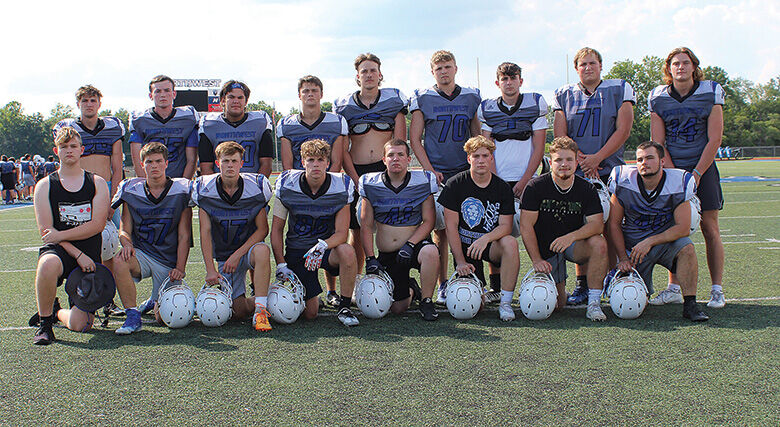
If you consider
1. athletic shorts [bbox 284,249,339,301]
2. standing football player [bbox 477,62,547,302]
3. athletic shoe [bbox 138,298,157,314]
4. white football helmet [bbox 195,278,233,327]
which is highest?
standing football player [bbox 477,62,547,302]

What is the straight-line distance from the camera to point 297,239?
179 inches

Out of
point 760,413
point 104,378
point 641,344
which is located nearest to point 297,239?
point 104,378

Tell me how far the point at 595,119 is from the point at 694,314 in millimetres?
1645

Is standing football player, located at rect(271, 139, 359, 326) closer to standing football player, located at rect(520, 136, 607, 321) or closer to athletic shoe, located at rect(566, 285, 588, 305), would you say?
standing football player, located at rect(520, 136, 607, 321)

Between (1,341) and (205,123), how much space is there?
2.08m

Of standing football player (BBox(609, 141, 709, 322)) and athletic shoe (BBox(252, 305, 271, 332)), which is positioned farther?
standing football player (BBox(609, 141, 709, 322))

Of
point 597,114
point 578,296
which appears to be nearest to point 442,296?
point 578,296

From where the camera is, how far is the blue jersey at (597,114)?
4.82 metres

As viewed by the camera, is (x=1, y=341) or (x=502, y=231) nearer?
(x=1, y=341)

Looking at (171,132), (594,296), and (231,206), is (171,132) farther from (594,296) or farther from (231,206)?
(594,296)

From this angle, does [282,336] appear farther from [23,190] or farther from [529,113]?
[23,190]

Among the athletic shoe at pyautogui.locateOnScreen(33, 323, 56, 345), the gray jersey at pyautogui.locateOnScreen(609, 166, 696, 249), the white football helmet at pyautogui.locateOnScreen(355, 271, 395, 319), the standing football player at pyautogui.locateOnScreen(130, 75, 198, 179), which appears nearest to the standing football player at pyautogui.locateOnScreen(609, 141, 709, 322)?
the gray jersey at pyautogui.locateOnScreen(609, 166, 696, 249)

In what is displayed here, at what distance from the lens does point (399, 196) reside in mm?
4543

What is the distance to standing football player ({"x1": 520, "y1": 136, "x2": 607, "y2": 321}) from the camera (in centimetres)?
427
